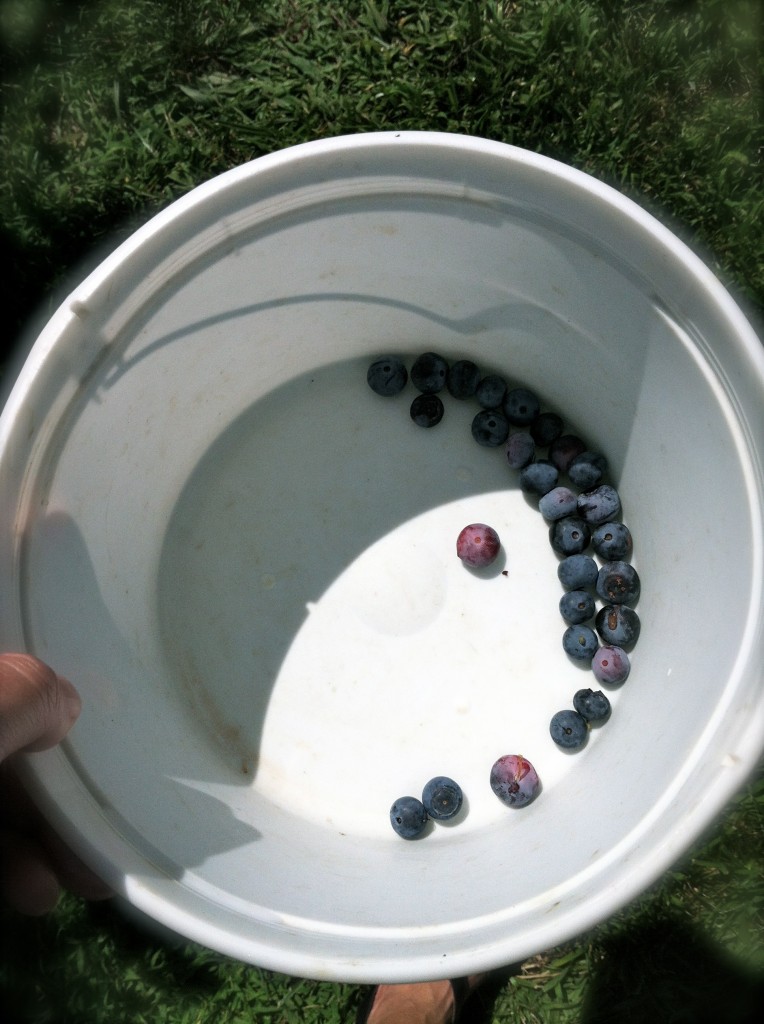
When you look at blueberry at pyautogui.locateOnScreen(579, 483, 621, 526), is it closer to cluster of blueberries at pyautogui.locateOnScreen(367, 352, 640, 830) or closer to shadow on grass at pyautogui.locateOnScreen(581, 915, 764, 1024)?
cluster of blueberries at pyautogui.locateOnScreen(367, 352, 640, 830)

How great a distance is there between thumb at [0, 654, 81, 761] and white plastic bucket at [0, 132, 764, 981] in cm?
4

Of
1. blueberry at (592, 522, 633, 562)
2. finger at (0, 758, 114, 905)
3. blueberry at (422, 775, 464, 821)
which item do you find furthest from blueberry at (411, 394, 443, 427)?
finger at (0, 758, 114, 905)

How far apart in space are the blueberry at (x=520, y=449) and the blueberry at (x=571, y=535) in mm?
121

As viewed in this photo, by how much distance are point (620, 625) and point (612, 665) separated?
7cm

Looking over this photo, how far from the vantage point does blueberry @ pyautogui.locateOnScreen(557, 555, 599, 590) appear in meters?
1.49

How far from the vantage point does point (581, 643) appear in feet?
4.85

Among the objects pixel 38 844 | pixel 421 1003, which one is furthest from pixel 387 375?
pixel 421 1003

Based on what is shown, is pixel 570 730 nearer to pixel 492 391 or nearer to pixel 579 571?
pixel 579 571

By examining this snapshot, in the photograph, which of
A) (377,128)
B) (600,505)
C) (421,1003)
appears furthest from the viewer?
(377,128)

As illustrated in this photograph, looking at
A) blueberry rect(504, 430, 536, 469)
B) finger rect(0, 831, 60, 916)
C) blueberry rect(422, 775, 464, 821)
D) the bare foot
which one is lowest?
the bare foot

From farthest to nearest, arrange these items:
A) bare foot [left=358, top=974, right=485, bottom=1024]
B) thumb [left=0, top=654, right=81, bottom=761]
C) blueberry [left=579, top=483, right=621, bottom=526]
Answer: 1. bare foot [left=358, top=974, right=485, bottom=1024]
2. blueberry [left=579, top=483, right=621, bottom=526]
3. thumb [left=0, top=654, right=81, bottom=761]

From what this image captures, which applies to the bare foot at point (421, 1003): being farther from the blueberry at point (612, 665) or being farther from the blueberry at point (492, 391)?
the blueberry at point (492, 391)

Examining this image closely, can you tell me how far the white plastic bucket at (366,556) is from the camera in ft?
3.55

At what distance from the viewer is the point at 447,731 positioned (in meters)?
1.53
